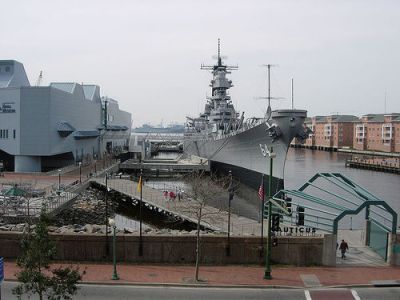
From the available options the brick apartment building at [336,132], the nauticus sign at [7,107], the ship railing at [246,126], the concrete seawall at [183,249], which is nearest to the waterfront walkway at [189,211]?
the concrete seawall at [183,249]

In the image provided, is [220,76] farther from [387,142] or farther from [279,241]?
[279,241]

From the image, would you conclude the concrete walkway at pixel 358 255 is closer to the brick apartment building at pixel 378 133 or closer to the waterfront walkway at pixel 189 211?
the waterfront walkway at pixel 189 211

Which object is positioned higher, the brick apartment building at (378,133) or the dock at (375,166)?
the brick apartment building at (378,133)

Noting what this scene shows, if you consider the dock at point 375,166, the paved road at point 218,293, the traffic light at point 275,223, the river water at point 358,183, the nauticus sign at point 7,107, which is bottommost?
the river water at point 358,183

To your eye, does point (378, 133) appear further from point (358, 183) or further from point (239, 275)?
point (239, 275)

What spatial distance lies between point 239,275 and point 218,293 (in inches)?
100

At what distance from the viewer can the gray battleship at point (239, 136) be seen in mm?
50906

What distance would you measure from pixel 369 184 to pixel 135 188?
3783 centimetres

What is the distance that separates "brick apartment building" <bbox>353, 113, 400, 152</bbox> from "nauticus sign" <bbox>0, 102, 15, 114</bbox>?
99.2 m

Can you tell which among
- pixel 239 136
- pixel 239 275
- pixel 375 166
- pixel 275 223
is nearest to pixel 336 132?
pixel 375 166

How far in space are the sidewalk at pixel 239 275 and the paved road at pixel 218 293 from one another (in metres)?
0.55

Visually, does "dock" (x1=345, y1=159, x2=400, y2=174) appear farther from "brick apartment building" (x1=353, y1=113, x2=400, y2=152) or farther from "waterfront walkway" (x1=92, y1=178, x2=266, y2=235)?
"waterfront walkway" (x1=92, y1=178, x2=266, y2=235)

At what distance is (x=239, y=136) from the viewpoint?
65750 mm

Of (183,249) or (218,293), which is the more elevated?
(183,249)
